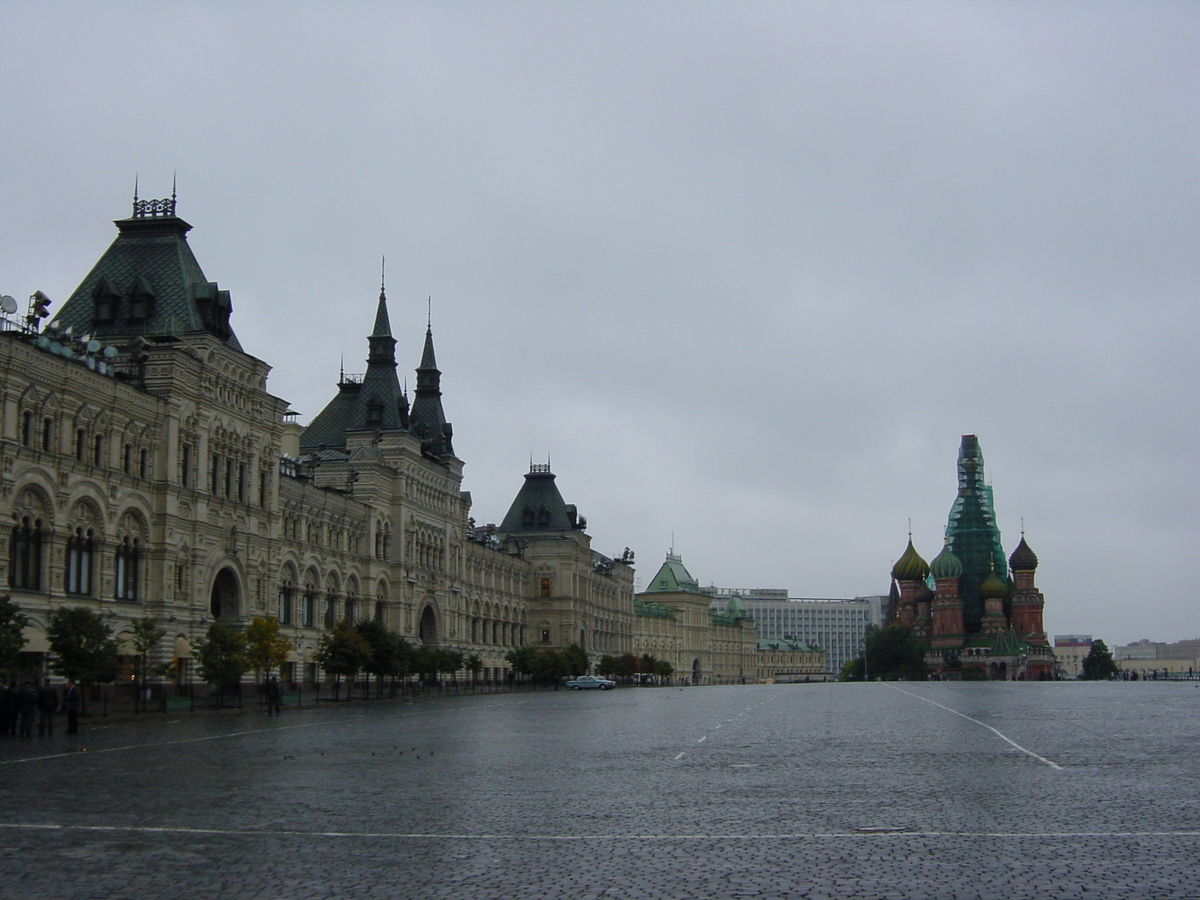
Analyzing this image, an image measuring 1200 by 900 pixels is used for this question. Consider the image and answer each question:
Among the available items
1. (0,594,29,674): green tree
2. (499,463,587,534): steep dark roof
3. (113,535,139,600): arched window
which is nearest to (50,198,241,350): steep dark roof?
(113,535,139,600): arched window

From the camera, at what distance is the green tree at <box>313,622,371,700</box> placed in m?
70.1

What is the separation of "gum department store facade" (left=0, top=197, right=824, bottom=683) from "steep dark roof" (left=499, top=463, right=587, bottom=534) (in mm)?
31456

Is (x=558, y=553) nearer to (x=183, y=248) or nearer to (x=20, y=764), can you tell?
(x=183, y=248)

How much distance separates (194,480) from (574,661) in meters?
61.5

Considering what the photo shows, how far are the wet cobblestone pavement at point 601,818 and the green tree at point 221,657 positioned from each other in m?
20.3

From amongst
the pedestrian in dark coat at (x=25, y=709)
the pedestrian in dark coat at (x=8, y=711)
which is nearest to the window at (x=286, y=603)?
the pedestrian in dark coat at (x=8, y=711)

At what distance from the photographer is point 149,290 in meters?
62.9

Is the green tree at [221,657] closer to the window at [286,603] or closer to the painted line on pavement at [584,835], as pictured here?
the window at [286,603]

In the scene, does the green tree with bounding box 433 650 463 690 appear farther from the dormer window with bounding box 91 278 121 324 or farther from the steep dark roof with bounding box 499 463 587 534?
the steep dark roof with bounding box 499 463 587 534

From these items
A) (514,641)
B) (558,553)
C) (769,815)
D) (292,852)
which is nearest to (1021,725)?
(769,815)

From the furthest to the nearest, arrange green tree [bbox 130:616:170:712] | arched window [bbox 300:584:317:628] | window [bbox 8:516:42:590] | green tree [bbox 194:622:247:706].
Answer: arched window [bbox 300:584:317:628] → green tree [bbox 194:622:247:706] → green tree [bbox 130:616:170:712] → window [bbox 8:516:42:590]

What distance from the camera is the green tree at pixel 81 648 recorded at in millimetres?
45156

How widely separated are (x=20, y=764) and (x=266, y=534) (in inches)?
1704

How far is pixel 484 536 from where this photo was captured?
424 ft
